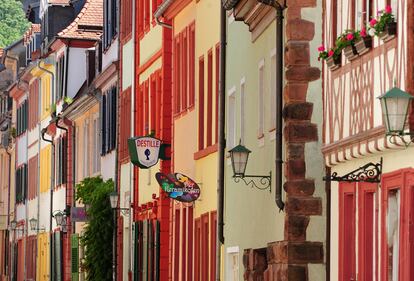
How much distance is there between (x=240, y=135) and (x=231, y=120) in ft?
4.40

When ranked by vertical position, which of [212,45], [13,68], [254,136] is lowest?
[254,136]

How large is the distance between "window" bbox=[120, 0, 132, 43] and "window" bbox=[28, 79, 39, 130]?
929 inches

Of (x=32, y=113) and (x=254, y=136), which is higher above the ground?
(x=32, y=113)

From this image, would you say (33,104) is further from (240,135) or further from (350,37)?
(350,37)

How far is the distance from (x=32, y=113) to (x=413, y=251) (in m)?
53.9

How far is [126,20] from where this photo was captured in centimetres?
4441

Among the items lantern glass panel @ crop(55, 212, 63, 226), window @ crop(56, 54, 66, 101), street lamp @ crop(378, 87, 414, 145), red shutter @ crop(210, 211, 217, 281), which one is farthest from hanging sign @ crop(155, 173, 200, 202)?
window @ crop(56, 54, 66, 101)

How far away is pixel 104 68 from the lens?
159ft

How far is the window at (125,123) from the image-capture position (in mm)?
43491

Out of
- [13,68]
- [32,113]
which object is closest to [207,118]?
[32,113]

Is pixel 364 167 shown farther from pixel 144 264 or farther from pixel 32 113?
pixel 32 113

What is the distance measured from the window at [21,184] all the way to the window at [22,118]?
1513 millimetres

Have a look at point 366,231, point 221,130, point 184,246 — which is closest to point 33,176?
point 184,246

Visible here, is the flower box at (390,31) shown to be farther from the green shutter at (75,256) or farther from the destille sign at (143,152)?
the green shutter at (75,256)
